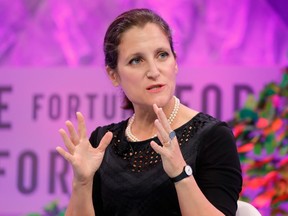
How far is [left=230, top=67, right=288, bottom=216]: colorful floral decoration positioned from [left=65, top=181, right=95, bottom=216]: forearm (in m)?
1.54

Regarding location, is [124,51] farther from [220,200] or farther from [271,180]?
[271,180]

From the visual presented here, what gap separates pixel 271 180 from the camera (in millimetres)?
3270

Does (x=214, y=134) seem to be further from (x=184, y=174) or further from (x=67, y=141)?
(x=67, y=141)

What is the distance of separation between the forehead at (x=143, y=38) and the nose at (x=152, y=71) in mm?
68

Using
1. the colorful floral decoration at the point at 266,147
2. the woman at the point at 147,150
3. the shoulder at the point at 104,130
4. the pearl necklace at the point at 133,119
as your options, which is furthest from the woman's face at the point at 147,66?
the colorful floral decoration at the point at 266,147

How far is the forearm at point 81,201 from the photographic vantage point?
1.84 m

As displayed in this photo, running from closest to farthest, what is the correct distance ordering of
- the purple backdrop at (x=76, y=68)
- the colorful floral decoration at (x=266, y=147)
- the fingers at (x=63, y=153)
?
the fingers at (x=63, y=153)
the colorful floral decoration at (x=266, y=147)
the purple backdrop at (x=76, y=68)

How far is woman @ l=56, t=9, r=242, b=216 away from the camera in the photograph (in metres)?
1.77

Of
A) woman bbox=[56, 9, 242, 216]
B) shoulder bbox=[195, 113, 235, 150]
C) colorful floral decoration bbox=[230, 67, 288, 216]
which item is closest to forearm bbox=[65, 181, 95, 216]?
woman bbox=[56, 9, 242, 216]

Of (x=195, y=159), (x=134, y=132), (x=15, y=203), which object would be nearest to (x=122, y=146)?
(x=134, y=132)

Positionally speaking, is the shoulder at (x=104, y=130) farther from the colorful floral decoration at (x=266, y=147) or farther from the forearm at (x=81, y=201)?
the colorful floral decoration at (x=266, y=147)

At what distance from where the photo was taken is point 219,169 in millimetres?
1774

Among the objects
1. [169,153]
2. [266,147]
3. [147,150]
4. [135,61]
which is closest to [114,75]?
[135,61]

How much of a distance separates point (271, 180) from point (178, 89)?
701 millimetres
